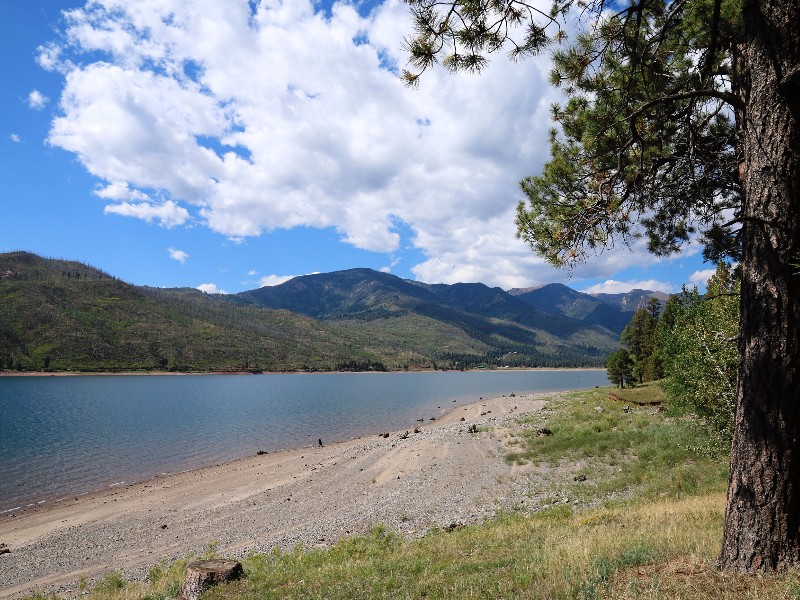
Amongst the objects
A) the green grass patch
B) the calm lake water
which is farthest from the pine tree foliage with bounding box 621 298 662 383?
the green grass patch

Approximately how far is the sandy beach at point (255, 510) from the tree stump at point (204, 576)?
7.17 m

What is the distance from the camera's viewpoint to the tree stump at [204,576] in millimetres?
9383

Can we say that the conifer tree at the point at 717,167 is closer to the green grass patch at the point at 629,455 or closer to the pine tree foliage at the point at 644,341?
the green grass patch at the point at 629,455

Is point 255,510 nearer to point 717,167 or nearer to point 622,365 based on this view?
point 717,167

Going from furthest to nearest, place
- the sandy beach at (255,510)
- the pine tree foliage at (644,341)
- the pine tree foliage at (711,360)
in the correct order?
the pine tree foliage at (644,341) → the sandy beach at (255,510) → the pine tree foliage at (711,360)

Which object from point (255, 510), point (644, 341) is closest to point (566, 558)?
point (255, 510)

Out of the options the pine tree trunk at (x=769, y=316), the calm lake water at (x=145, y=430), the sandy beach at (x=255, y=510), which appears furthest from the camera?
the calm lake water at (x=145, y=430)

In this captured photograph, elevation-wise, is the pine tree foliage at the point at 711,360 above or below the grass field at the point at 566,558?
above

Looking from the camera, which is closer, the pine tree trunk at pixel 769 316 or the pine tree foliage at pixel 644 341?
the pine tree trunk at pixel 769 316

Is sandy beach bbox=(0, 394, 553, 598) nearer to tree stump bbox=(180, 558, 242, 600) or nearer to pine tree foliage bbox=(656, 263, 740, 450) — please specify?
tree stump bbox=(180, 558, 242, 600)

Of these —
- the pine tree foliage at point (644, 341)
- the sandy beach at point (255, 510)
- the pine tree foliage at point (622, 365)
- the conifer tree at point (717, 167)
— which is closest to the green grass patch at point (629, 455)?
the sandy beach at point (255, 510)

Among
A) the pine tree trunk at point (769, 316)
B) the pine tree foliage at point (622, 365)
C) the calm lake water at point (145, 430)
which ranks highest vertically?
the pine tree trunk at point (769, 316)

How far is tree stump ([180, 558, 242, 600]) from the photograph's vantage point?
30.8 ft

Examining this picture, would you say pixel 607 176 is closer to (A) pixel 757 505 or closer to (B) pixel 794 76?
(B) pixel 794 76
